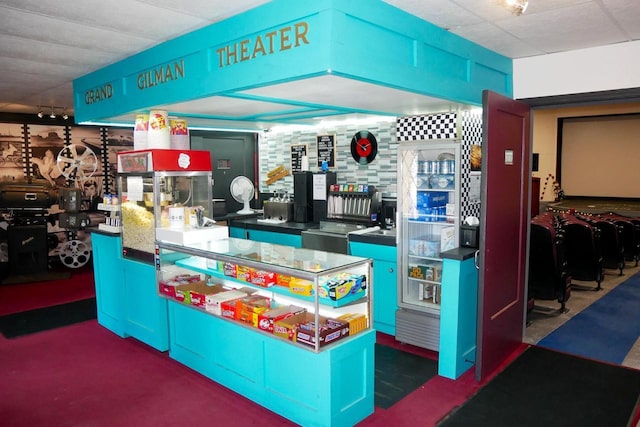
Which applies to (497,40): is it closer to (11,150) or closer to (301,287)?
(301,287)

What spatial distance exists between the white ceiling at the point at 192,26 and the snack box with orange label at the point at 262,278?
4.36 feet

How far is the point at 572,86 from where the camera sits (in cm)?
386

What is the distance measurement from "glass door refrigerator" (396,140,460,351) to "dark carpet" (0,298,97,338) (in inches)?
147

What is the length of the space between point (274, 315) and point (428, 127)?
2.44 m

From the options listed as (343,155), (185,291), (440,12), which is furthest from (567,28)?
(185,291)

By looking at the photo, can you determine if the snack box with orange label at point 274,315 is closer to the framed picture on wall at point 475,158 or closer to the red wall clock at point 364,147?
the framed picture on wall at point 475,158

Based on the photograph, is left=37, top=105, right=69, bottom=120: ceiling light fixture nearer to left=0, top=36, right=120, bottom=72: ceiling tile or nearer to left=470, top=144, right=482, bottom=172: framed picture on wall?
left=0, top=36, right=120, bottom=72: ceiling tile

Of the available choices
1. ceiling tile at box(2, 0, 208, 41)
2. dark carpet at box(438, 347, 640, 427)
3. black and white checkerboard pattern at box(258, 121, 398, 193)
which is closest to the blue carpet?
dark carpet at box(438, 347, 640, 427)

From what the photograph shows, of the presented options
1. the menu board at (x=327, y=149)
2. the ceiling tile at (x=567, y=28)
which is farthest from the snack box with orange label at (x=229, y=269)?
the menu board at (x=327, y=149)

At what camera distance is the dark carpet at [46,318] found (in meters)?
5.06

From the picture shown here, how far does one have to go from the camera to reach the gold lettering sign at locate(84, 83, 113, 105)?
437 cm

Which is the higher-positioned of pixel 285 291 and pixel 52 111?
pixel 52 111

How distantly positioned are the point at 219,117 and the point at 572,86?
11.5ft

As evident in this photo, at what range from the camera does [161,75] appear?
3.63m
